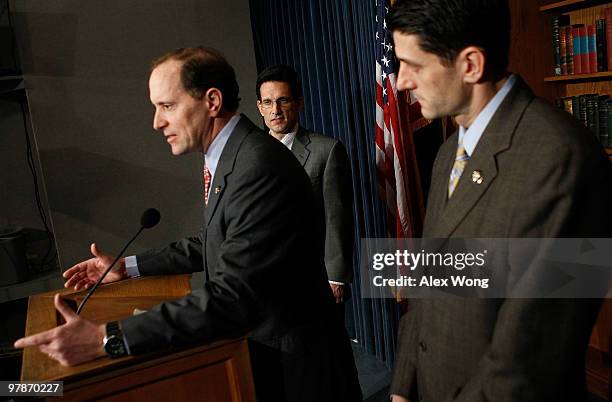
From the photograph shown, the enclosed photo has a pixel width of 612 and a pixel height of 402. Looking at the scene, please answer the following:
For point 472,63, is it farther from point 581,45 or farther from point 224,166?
point 581,45

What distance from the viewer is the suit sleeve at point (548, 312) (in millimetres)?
949

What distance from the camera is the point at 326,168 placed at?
8.27 ft

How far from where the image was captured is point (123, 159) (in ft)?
12.5

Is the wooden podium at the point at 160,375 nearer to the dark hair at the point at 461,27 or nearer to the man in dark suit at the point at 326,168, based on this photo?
the dark hair at the point at 461,27

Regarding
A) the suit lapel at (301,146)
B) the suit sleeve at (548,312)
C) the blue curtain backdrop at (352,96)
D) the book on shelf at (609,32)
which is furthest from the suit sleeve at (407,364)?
the book on shelf at (609,32)

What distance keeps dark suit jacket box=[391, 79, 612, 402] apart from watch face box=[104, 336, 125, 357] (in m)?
0.70

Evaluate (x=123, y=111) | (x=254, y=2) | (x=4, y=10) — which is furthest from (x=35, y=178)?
(x=254, y=2)

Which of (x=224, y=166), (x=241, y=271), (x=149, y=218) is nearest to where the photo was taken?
(x=241, y=271)

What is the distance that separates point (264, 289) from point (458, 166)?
559 mm

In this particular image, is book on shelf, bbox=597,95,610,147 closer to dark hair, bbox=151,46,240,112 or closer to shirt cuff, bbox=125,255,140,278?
dark hair, bbox=151,46,240,112

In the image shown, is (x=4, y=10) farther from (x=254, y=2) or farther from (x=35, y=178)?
(x=254, y=2)

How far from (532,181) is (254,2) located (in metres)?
3.50

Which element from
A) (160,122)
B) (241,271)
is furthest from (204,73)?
(241,271)

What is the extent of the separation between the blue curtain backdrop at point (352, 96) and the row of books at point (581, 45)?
3.18 ft
